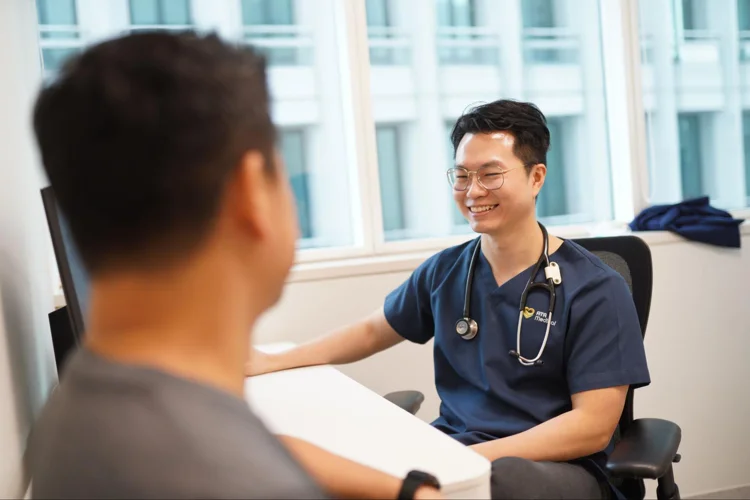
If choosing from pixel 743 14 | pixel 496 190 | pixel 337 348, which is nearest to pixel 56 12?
pixel 337 348

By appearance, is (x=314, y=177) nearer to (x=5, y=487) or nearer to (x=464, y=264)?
(x=464, y=264)

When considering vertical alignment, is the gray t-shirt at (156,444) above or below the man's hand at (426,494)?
above

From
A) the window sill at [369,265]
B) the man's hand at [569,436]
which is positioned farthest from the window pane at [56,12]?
the man's hand at [569,436]

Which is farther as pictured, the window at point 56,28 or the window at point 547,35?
the window at point 547,35

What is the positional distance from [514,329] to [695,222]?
4.52 ft

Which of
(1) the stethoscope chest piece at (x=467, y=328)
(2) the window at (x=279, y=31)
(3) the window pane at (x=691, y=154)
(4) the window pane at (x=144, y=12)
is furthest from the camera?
(3) the window pane at (x=691, y=154)

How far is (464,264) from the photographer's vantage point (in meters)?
1.84

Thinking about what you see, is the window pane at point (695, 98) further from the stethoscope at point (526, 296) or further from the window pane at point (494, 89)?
the stethoscope at point (526, 296)

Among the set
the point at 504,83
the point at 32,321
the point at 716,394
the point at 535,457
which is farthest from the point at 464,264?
the point at 716,394

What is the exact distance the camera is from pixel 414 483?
2.89 feet

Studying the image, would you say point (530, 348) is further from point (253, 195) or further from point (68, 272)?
point (253, 195)

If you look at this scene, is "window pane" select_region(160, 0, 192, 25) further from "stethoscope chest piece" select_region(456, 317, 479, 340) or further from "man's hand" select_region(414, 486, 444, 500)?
"man's hand" select_region(414, 486, 444, 500)

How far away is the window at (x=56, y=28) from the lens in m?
2.44

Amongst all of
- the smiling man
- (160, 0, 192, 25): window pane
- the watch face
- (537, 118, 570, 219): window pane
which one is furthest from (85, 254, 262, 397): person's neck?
(537, 118, 570, 219): window pane
